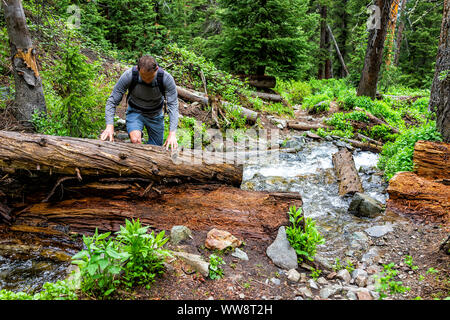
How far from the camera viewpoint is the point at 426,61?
103 feet

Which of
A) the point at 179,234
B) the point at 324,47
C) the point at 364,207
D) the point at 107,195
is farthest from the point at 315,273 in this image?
the point at 324,47

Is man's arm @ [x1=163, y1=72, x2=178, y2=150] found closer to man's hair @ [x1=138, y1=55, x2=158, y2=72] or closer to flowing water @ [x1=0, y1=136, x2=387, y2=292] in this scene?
man's hair @ [x1=138, y1=55, x2=158, y2=72]

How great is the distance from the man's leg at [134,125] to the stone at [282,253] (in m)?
2.98

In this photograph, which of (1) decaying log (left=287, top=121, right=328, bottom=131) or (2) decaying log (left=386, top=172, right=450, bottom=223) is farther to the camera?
(1) decaying log (left=287, top=121, right=328, bottom=131)

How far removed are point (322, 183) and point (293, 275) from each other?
13.6 feet

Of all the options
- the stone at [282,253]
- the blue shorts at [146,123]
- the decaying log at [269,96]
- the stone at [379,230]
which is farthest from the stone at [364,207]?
the decaying log at [269,96]

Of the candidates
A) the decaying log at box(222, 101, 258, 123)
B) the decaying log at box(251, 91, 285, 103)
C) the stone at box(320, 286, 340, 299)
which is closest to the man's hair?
the stone at box(320, 286, 340, 299)

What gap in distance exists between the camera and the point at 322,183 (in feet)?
23.1

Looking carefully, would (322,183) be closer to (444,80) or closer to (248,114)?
(444,80)

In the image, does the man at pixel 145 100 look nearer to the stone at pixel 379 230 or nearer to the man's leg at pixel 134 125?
the man's leg at pixel 134 125

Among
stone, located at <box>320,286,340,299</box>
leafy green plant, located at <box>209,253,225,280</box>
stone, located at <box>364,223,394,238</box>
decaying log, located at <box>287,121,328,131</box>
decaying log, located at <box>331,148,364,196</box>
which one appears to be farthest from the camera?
decaying log, located at <box>287,121,328,131</box>

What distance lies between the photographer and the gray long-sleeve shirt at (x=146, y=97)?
4.70 m

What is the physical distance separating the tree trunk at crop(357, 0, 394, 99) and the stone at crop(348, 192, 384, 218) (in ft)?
32.3

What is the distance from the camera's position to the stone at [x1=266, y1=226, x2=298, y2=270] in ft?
11.5
